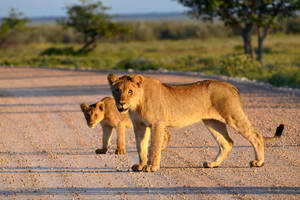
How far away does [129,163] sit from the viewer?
7.97 metres

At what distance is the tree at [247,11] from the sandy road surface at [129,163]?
17.1m

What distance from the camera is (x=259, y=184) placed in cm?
675

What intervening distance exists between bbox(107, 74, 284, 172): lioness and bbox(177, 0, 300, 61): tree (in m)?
22.4

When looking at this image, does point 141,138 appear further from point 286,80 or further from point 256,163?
point 286,80

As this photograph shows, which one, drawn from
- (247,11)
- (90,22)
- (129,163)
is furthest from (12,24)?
(129,163)

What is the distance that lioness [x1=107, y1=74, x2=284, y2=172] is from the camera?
7.10m

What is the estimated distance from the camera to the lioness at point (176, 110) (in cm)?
710

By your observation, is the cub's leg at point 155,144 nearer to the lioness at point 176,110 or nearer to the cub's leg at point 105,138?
the lioness at point 176,110

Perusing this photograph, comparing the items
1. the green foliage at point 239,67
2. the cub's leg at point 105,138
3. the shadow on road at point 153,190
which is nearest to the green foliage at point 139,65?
the green foliage at point 239,67

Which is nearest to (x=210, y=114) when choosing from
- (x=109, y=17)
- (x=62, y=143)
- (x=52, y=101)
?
(x=62, y=143)

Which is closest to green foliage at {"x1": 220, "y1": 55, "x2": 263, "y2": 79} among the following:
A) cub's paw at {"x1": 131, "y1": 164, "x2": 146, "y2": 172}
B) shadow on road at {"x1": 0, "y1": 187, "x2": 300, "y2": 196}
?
cub's paw at {"x1": 131, "y1": 164, "x2": 146, "y2": 172}

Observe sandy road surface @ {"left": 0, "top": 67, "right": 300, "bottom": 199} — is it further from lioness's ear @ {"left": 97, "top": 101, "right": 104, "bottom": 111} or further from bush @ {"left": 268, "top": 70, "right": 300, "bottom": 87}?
bush @ {"left": 268, "top": 70, "right": 300, "bottom": 87}

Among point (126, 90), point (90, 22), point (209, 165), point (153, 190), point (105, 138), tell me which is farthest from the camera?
point (90, 22)

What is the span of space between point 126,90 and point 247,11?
2509 centimetres
